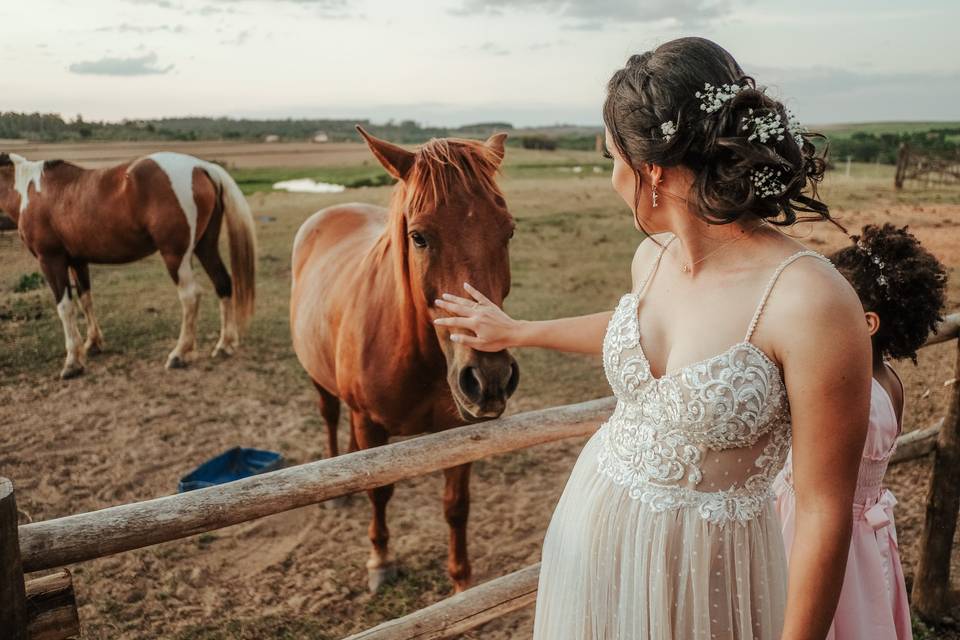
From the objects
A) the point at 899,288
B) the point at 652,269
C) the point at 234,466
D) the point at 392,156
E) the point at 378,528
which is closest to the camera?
the point at 652,269

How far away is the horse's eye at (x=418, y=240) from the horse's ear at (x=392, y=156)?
0.31 metres

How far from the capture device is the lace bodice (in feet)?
3.80

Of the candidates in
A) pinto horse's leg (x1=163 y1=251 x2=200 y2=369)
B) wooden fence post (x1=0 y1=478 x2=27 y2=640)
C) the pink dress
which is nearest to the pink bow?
the pink dress

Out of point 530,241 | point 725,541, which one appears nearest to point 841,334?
point 725,541

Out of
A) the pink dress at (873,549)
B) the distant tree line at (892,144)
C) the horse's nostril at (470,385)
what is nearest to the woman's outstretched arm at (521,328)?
the horse's nostril at (470,385)

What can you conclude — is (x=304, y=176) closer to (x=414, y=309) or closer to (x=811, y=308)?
(x=414, y=309)

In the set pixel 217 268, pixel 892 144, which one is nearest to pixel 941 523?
pixel 217 268

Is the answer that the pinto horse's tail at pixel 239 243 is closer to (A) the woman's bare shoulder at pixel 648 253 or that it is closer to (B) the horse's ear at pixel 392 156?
(B) the horse's ear at pixel 392 156

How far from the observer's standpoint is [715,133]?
1165 mm

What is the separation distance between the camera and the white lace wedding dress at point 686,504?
1180mm

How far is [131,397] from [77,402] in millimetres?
465

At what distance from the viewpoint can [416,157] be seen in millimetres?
2520

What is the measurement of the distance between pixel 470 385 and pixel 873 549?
1.32 metres

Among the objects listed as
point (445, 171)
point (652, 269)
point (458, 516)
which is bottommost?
point (458, 516)
